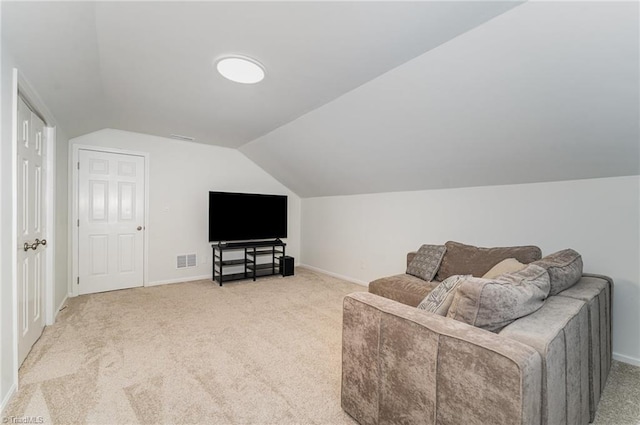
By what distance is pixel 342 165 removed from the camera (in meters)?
4.07

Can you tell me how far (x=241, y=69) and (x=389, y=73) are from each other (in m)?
1.16

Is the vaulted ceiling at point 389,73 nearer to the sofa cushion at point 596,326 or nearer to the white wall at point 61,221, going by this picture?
the white wall at point 61,221

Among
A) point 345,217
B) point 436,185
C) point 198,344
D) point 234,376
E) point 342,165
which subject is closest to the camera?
point 234,376

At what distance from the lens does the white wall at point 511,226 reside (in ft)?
7.82

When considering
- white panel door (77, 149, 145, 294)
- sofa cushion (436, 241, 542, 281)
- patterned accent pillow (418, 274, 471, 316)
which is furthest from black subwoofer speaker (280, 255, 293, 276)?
patterned accent pillow (418, 274, 471, 316)

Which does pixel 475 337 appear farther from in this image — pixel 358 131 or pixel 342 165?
pixel 342 165

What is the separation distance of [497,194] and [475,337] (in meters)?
2.50

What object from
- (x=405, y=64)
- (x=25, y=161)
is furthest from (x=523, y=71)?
(x=25, y=161)

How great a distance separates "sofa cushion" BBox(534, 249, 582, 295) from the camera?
1772 millimetres

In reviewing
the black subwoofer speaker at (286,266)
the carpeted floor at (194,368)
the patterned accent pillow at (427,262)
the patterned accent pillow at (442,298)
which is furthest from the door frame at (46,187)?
the patterned accent pillow at (427,262)

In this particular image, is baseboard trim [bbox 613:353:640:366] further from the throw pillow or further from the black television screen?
the black television screen

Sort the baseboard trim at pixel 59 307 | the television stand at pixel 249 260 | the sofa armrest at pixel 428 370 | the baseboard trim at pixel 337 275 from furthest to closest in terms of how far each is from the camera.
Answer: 1. the television stand at pixel 249 260
2. the baseboard trim at pixel 337 275
3. the baseboard trim at pixel 59 307
4. the sofa armrest at pixel 428 370

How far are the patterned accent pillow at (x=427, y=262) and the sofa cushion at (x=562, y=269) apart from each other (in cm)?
115

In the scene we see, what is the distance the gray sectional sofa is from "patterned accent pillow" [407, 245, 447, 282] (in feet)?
4.24
